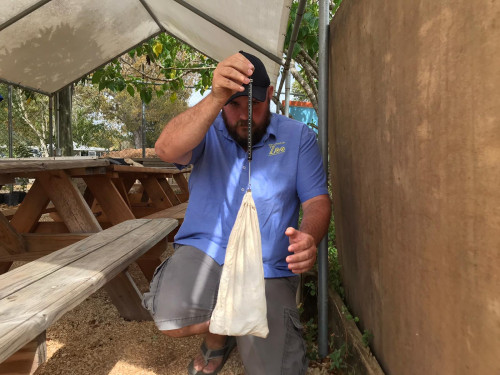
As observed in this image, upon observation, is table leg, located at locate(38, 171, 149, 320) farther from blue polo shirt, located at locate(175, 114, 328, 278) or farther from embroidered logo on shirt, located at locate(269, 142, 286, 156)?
embroidered logo on shirt, located at locate(269, 142, 286, 156)

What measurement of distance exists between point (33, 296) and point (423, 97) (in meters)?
1.30

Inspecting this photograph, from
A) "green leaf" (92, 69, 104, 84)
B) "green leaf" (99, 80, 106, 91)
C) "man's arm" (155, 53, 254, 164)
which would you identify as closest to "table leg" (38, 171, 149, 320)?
"man's arm" (155, 53, 254, 164)

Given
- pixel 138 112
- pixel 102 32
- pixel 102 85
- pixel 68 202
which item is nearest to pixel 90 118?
pixel 138 112

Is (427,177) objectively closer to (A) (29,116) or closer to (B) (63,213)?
(B) (63,213)

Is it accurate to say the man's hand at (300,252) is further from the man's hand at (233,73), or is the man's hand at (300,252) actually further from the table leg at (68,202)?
the table leg at (68,202)

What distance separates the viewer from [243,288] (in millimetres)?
1470

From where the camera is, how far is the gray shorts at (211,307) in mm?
1721

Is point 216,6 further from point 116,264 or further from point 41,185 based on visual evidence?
point 116,264

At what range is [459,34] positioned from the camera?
958 mm

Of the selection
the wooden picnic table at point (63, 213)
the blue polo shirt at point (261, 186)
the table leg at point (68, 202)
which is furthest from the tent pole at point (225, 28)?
the blue polo shirt at point (261, 186)

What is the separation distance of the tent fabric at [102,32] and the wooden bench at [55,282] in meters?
2.17

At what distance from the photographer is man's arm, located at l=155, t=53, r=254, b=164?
1.57 meters

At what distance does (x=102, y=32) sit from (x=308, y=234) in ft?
15.3

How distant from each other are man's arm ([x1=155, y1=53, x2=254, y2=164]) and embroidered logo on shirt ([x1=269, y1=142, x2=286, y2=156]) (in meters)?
0.37
